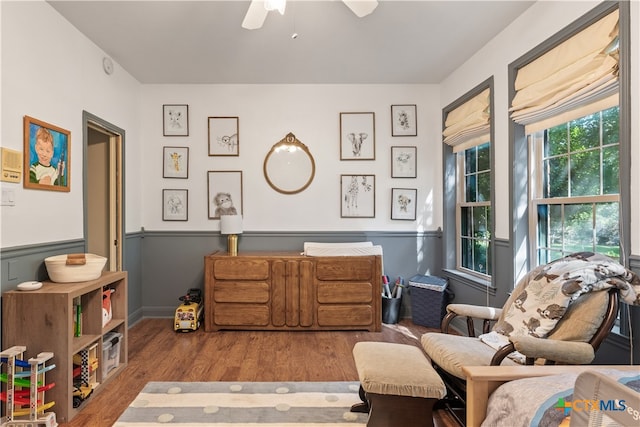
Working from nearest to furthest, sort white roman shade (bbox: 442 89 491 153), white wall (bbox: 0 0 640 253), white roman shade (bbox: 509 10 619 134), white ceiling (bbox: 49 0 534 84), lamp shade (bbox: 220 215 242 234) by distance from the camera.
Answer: white roman shade (bbox: 509 10 619 134) < white ceiling (bbox: 49 0 534 84) < white roman shade (bbox: 442 89 491 153) < lamp shade (bbox: 220 215 242 234) < white wall (bbox: 0 0 640 253)

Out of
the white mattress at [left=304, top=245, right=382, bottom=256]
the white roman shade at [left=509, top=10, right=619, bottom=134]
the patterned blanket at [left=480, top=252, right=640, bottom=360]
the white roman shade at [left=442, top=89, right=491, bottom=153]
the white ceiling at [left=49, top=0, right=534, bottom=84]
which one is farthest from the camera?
the white mattress at [left=304, top=245, right=382, bottom=256]

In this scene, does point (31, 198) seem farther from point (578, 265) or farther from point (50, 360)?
point (578, 265)

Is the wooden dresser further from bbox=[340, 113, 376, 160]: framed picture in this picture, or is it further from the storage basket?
bbox=[340, 113, 376, 160]: framed picture

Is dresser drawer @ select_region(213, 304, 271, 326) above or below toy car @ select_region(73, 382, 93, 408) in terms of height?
above

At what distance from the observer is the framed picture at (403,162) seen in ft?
13.1

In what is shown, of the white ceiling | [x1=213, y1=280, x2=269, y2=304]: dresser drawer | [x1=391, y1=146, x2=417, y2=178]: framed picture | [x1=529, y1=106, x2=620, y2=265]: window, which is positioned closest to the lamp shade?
[x1=213, y1=280, x2=269, y2=304]: dresser drawer

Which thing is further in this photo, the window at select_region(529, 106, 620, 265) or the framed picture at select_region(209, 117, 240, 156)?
the framed picture at select_region(209, 117, 240, 156)

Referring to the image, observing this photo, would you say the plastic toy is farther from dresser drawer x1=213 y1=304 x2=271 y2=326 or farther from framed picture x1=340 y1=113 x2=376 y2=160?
framed picture x1=340 y1=113 x2=376 y2=160

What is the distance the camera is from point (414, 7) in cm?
247

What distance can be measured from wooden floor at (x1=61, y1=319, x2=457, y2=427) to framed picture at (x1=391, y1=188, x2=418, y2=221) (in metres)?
1.24

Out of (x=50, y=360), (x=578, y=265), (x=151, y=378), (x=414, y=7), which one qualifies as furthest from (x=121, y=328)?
(x=414, y=7)

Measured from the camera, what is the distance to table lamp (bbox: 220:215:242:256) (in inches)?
144

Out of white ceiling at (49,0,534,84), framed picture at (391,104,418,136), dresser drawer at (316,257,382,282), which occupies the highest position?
white ceiling at (49,0,534,84)

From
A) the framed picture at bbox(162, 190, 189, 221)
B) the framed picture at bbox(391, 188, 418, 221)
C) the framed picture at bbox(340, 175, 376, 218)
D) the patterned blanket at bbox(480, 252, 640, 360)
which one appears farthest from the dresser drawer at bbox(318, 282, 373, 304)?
the framed picture at bbox(162, 190, 189, 221)
